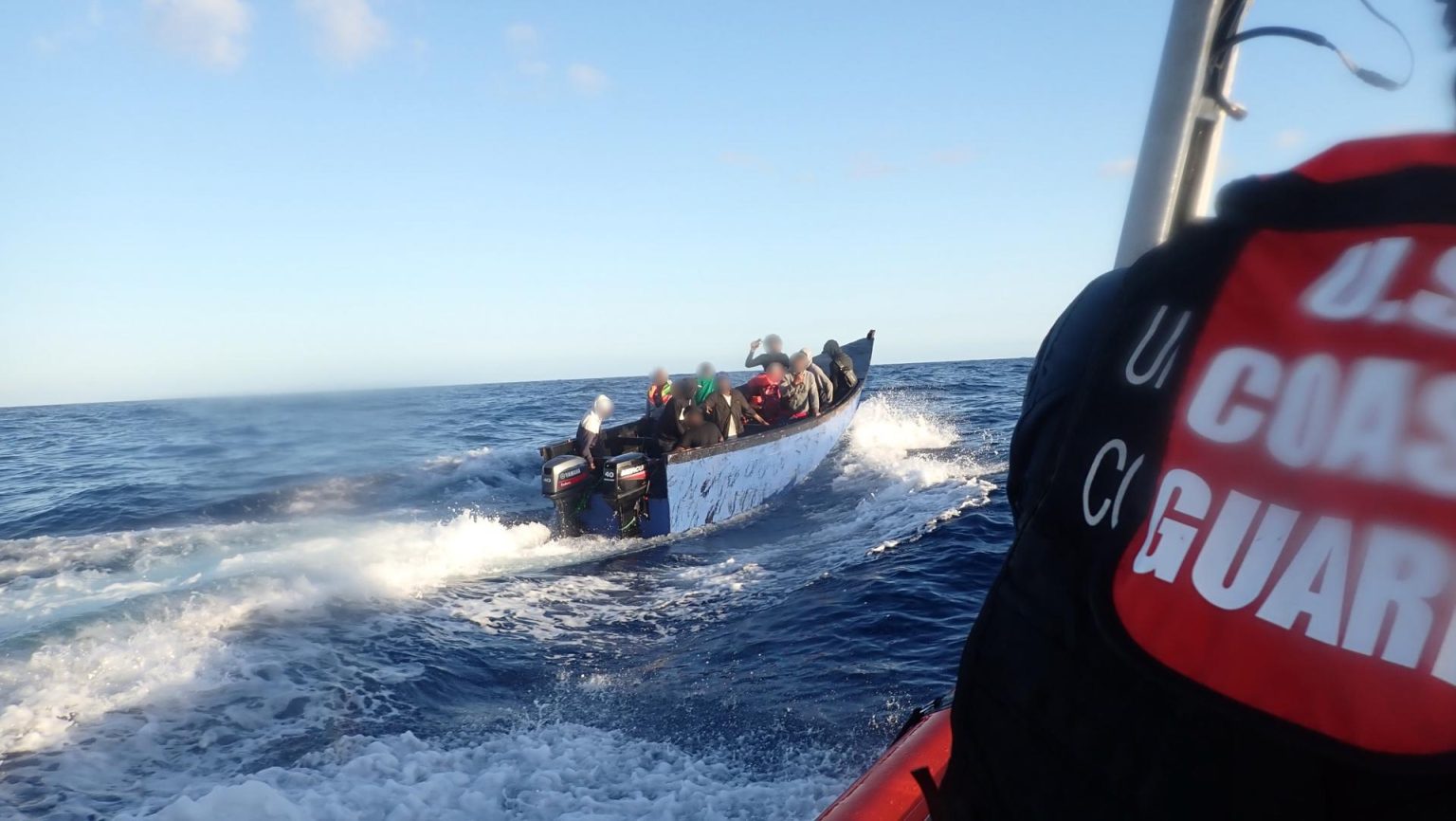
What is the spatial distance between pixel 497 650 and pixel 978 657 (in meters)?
6.98

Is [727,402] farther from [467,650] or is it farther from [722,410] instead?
[467,650]

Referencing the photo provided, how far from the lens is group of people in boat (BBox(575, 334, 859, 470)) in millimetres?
12398

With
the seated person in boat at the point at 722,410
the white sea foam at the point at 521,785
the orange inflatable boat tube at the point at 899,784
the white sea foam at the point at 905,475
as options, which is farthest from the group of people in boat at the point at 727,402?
→ the orange inflatable boat tube at the point at 899,784

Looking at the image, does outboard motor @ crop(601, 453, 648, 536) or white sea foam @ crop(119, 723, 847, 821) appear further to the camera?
outboard motor @ crop(601, 453, 648, 536)

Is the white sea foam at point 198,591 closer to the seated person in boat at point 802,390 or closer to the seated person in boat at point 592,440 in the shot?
the seated person in boat at point 592,440

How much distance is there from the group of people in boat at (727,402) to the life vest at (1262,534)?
10.6m

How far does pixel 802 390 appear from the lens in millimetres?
15250

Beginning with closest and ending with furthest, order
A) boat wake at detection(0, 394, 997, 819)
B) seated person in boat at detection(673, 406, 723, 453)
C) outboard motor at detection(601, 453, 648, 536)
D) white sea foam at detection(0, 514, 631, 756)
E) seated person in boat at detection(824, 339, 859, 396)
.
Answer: boat wake at detection(0, 394, 997, 819), white sea foam at detection(0, 514, 631, 756), outboard motor at detection(601, 453, 648, 536), seated person in boat at detection(673, 406, 723, 453), seated person in boat at detection(824, 339, 859, 396)

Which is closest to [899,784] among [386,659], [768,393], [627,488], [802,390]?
[386,659]

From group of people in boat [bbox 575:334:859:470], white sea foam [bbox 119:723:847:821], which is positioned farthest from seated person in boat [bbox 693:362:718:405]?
white sea foam [bbox 119:723:847:821]

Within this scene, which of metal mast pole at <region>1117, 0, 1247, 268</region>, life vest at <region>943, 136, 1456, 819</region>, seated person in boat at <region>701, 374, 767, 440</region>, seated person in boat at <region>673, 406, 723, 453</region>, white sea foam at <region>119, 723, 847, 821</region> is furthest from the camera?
seated person in boat at <region>701, 374, 767, 440</region>

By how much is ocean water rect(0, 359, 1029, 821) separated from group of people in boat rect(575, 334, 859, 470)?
145 cm

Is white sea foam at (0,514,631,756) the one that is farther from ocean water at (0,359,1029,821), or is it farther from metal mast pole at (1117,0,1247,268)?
metal mast pole at (1117,0,1247,268)

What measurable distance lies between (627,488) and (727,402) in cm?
257
